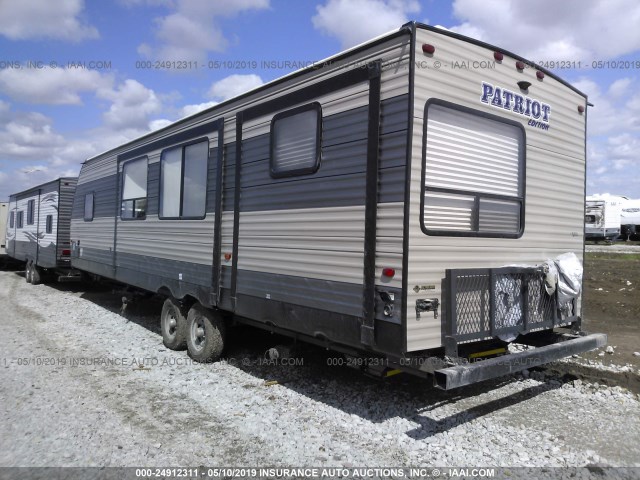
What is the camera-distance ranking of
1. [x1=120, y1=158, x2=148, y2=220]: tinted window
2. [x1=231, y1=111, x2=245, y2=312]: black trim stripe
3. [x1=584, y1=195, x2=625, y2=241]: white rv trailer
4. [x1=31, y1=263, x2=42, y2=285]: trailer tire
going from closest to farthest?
[x1=231, y1=111, x2=245, y2=312]: black trim stripe, [x1=120, y1=158, x2=148, y2=220]: tinted window, [x1=31, y1=263, x2=42, y2=285]: trailer tire, [x1=584, y1=195, x2=625, y2=241]: white rv trailer

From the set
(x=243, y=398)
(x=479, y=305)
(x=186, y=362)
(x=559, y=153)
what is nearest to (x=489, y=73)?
(x=559, y=153)

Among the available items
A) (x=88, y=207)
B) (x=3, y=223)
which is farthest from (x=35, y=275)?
(x=3, y=223)

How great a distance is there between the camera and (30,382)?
574 centimetres

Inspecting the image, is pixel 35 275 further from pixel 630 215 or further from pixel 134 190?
pixel 630 215

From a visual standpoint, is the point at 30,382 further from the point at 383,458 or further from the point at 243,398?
the point at 383,458

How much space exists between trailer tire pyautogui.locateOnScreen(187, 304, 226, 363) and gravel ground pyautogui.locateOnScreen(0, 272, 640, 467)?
19 centimetres

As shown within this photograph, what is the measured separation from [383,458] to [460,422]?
103cm

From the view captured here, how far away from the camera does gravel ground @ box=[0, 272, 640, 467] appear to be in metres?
4.05

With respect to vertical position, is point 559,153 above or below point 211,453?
above

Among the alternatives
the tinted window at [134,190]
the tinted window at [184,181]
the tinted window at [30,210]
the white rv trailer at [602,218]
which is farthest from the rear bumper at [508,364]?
the white rv trailer at [602,218]

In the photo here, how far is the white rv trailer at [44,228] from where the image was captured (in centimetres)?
1331

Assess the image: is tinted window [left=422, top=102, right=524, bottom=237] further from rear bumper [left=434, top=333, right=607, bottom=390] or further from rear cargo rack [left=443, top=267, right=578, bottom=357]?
rear bumper [left=434, top=333, right=607, bottom=390]

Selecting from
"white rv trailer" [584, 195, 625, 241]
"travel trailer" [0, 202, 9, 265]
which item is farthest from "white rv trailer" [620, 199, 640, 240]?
"travel trailer" [0, 202, 9, 265]

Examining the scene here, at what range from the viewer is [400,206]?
396 cm
